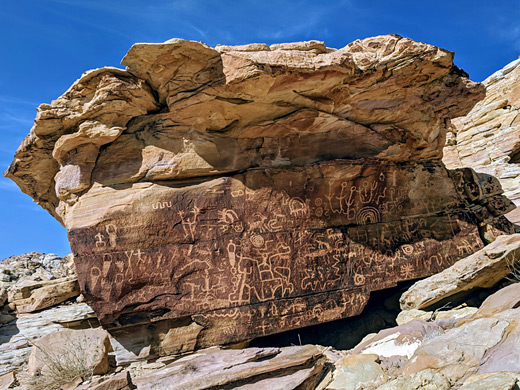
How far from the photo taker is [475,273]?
630 cm

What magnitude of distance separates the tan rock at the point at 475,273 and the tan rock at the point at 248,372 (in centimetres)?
275

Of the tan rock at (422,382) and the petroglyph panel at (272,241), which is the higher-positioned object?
the petroglyph panel at (272,241)

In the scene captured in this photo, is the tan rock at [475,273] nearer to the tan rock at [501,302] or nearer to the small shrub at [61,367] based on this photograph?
the tan rock at [501,302]

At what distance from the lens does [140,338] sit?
6.40m

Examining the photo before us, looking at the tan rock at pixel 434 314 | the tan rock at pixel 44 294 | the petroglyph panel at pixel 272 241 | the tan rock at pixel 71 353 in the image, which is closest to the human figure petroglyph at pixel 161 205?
the petroglyph panel at pixel 272 241

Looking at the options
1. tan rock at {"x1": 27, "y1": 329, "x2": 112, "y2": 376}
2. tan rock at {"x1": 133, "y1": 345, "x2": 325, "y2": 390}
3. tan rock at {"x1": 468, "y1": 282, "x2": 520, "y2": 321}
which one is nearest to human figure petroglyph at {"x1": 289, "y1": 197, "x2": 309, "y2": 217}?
tan rock at {"x1": 133, "y1": 345, "x2": 325, "y2": 390}

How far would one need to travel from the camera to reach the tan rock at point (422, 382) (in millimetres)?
3452

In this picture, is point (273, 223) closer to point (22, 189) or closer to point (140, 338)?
point (140, 338)

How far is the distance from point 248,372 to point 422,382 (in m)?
2.05

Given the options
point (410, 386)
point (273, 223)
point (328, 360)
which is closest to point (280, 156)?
point (273, 223)

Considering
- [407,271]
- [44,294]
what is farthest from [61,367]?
[407,271]

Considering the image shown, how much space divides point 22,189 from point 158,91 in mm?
4506

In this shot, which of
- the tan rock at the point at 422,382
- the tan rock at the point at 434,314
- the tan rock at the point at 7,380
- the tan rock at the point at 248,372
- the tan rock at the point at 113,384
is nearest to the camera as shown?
the tan rock at the point at 422,382

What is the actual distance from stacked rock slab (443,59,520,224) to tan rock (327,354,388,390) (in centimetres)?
862
